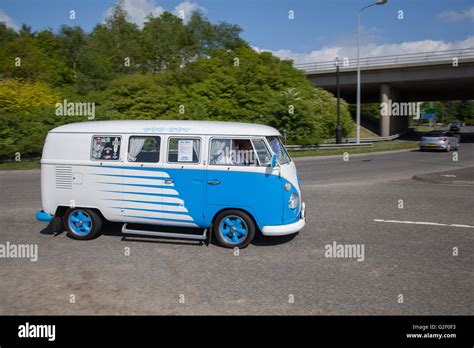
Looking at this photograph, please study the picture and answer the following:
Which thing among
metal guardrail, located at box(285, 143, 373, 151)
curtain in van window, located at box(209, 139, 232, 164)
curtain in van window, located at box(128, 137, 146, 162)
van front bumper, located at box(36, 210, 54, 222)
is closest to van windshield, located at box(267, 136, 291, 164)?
curtain in van window, located at box(209, 139, 232, 164)

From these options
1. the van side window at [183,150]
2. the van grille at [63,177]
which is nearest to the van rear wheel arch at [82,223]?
the van grille at [63,177]

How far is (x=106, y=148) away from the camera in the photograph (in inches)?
283

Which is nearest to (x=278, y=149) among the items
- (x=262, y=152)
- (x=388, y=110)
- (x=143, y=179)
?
(x=262, y=152)

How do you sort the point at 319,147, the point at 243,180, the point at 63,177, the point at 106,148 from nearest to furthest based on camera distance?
1. the point at 243,180
2. the point at 106,148
3. the point at 63,177
4. the point at 319,147

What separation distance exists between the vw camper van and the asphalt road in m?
0.47

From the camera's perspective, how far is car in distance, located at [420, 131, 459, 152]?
2725cm

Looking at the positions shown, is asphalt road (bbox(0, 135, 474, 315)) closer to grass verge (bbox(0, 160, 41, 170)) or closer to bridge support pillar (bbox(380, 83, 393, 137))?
grass verge (bbox(0, 160, 41, 170))

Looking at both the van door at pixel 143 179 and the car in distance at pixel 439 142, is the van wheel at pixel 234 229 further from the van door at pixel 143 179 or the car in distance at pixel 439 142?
the car in distance at pixel 439 142

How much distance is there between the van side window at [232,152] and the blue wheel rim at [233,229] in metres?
1.01

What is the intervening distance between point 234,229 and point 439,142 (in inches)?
1000

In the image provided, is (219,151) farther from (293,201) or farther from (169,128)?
(293,201)

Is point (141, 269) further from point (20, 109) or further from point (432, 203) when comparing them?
point (20, 109)

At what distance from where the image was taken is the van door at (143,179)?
6957 mm

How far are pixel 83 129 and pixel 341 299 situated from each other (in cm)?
559
